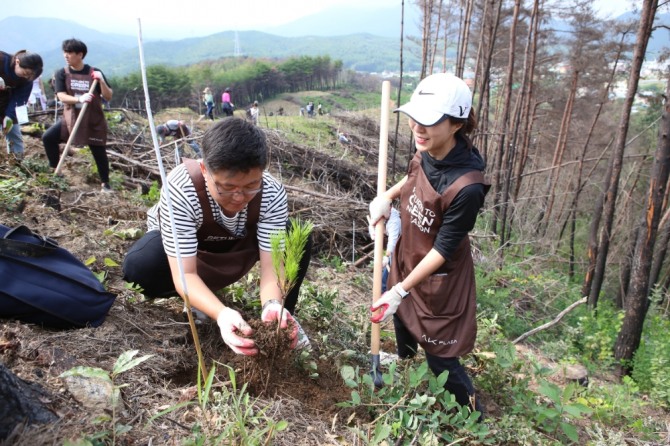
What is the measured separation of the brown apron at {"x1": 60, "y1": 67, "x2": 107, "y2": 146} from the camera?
4.21 m

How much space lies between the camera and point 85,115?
4.21m

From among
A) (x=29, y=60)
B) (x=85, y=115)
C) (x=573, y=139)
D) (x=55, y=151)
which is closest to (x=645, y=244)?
(x=85, y=115)

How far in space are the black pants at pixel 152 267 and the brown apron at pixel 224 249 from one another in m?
0.19

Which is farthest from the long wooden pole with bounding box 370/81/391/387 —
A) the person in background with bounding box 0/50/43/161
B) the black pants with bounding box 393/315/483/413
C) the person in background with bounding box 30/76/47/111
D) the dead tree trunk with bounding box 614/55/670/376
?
the person in background with bounding box 30/76/47/111

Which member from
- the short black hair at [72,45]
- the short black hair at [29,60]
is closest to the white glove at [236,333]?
the short black hair at [72,45]

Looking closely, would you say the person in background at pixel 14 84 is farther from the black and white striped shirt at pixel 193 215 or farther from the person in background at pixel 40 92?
the person in background at pixel 40 92

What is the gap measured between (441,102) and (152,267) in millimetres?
1535

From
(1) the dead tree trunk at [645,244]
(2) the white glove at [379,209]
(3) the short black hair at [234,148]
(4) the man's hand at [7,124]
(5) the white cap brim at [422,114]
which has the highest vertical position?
(5) the white cap brim at [422,114]

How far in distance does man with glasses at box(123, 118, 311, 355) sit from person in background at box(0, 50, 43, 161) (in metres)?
2.89

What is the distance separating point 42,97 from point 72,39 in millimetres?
7192

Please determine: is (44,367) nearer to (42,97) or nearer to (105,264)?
(105,264)

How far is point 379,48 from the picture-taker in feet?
564

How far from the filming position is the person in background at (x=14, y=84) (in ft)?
13.2

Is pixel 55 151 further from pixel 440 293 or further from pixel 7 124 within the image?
pixel 440 293
